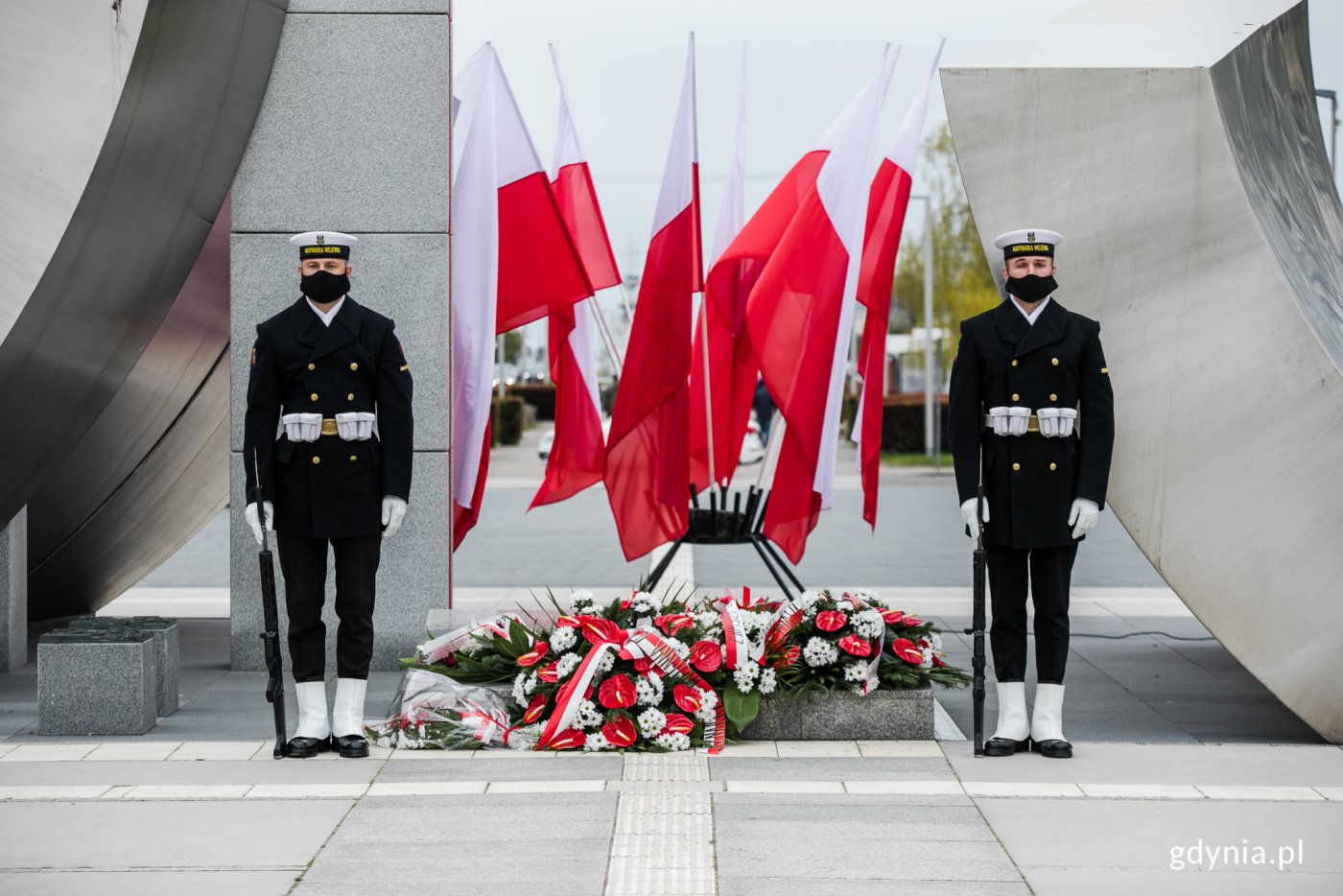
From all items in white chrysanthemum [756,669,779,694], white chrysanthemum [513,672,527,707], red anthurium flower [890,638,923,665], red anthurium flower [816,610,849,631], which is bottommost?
white chrysanthemum [513,672,527,707]

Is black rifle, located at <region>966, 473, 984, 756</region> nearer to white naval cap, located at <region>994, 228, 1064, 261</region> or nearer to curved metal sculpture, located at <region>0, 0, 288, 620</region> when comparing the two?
white naval cap, located at <region>994, 228, 1064, 261</region>

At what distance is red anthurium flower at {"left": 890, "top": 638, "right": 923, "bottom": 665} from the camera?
5.81m

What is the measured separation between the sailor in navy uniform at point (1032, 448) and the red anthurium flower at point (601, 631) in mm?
1366

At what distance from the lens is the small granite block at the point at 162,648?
20.0ft

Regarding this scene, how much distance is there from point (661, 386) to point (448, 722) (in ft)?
7.68

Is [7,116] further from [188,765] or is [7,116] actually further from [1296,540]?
[1296,540]

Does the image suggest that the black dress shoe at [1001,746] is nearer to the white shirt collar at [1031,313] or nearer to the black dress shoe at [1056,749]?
the black dress shoe at [1056,749]

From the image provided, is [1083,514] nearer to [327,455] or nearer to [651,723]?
[651,723]

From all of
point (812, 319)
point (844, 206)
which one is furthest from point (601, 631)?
point (844, 206)

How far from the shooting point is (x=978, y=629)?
5.45 meters

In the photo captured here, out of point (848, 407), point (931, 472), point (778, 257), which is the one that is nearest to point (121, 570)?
point (778, 257)

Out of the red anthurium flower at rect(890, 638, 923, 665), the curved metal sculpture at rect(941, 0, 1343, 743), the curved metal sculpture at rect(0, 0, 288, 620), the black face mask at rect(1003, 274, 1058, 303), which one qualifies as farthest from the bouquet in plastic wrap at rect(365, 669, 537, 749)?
the curved metal sculpture at rect(941, 0, 1343, 743)

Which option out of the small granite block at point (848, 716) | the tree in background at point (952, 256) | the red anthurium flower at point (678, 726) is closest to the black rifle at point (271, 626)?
the red anthurium flower at point (678, 726)

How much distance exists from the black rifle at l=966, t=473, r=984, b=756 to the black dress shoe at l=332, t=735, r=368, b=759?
86.0 inches
